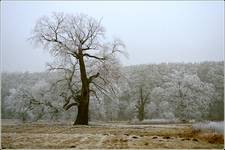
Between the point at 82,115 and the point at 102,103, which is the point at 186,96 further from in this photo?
the point at 82,115

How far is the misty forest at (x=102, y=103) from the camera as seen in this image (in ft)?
40.8

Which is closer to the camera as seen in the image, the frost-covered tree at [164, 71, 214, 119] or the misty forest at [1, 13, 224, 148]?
the misty forest at [1, 13, 224, 148]

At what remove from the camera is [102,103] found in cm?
4150

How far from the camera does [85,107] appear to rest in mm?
25812

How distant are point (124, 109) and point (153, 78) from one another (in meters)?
11.0

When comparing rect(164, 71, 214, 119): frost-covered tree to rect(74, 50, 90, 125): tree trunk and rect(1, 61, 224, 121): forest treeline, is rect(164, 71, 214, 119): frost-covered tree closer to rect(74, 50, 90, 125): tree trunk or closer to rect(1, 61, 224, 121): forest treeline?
rect(1, 61, 224, 121): forest treeline

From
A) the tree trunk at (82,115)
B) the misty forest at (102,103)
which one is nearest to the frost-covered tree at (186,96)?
the misty forest at (102,103)

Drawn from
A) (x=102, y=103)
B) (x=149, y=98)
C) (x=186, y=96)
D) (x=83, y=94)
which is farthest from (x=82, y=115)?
(x=149, y=98)

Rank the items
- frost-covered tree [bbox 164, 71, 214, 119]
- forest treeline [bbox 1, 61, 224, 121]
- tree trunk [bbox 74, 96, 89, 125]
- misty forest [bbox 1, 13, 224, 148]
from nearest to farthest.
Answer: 1. misty forest [bbox 1, 13, 224, 148]
2. tree trunk [bbox 74, 96, 89, 125]
3. forest treeline [bbox 1, 61, 224, 121]
4. frost-covered tree [bbox 164, 71, 214, 119]

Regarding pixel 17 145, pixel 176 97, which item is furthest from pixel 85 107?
pixel 176 97

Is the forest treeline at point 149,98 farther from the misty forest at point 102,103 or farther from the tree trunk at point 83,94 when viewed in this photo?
the tree trunk at point 83,94

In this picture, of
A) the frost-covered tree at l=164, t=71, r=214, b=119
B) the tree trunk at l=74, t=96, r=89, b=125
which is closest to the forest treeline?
the frost-covered tree at l=164, t=71, r=214, b=119

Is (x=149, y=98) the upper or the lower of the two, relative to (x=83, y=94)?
lower

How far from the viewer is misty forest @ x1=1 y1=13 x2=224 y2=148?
12.4 metres
